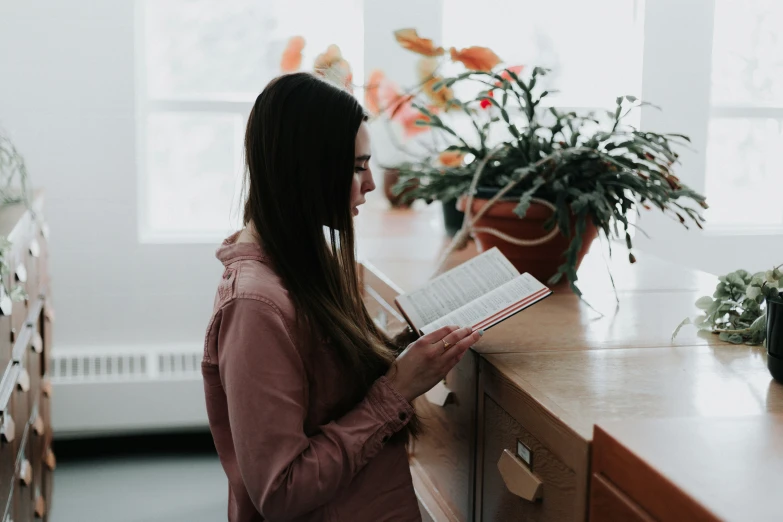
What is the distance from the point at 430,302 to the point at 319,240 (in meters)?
0.28

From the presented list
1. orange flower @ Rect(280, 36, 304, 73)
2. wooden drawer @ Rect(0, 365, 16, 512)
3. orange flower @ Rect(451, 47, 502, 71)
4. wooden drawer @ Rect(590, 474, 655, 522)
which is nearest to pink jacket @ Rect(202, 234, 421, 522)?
wooden drawer @ Rect(590, 474, 655, 522)

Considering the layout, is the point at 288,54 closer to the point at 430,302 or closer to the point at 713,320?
the point at 430,302

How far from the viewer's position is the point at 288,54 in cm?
253

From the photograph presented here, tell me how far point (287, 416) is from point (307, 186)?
32 centimetres

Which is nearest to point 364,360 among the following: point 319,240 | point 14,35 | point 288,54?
point 319,240

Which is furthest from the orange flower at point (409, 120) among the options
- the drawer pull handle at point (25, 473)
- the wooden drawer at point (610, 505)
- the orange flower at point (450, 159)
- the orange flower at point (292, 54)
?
the wooden drawer at point (610, 505)

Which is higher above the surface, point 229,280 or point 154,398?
point 229,280

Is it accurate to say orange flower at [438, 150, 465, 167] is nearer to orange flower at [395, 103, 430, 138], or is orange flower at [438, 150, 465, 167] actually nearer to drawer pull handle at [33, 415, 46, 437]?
orange flower at [395, 103, 430, 138]

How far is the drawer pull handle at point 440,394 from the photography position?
1.56m

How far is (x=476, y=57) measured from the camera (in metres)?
1.86

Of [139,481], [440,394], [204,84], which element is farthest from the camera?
[204,84]

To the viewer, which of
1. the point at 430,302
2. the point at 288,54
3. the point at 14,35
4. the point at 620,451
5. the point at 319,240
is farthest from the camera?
the point at 14,35

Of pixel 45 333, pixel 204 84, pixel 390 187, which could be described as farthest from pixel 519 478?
pixel 204 84

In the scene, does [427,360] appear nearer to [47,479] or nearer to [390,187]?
[47,479]
